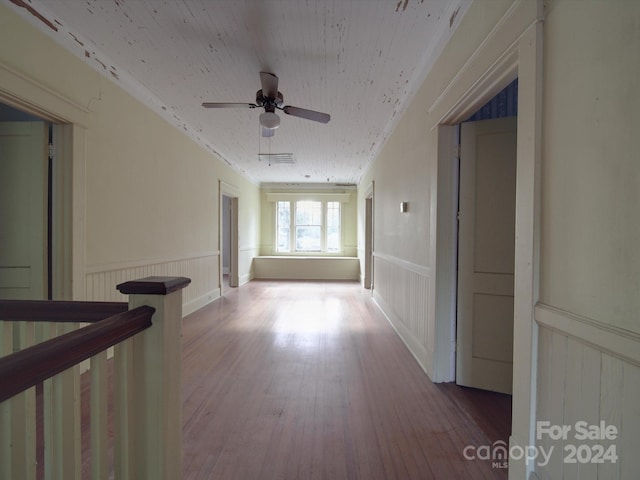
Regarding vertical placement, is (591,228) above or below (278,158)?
below

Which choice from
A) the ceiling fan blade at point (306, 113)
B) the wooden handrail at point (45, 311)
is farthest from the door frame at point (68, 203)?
the ceiling fan blade at point (306, 113)

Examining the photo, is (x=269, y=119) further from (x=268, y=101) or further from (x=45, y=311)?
(x=45, y=311)

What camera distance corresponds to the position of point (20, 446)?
0.80 m

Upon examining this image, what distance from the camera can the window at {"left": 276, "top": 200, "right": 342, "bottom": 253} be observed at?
8.69 meters

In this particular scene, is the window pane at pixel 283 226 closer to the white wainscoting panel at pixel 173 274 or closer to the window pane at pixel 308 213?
the window pane at pixel 308 213

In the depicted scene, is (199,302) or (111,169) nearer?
(111,169)

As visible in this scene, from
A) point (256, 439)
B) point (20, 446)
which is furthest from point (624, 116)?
point (256, 439)

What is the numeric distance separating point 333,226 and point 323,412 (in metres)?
6.91

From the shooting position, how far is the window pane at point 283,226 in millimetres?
8766

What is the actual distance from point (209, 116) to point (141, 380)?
351 centimetres

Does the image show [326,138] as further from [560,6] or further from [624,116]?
[624,116]

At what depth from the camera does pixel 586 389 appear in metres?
1.06

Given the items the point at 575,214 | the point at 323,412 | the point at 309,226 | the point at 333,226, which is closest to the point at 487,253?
the point at 575,214

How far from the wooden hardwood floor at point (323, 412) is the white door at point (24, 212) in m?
1.43
